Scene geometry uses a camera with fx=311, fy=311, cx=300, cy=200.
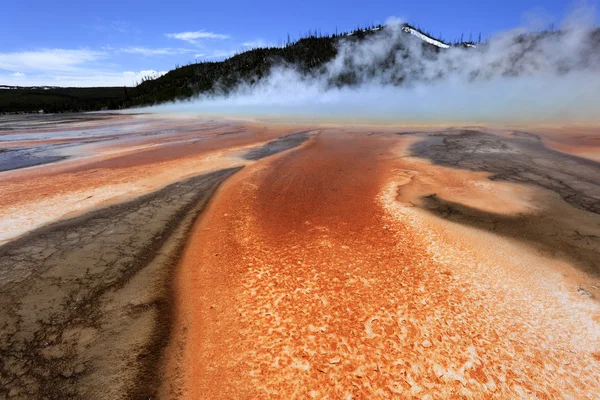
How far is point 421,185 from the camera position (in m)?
5.19

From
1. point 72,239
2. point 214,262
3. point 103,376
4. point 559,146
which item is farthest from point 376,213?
point 559,146

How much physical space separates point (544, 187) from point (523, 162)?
191cm

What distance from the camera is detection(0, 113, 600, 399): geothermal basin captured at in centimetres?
183

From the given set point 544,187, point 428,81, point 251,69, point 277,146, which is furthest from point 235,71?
point 544,187

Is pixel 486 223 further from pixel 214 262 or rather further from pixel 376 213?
pixel 214 262

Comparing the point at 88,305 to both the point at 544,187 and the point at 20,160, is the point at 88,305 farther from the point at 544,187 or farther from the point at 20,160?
the point at 20,160

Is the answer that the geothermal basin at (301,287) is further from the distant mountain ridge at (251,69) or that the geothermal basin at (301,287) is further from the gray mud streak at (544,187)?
the distant mountain ridge at (251,69)

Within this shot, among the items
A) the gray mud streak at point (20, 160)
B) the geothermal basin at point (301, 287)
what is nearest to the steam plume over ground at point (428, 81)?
the gray mud streak at point (20, 160)

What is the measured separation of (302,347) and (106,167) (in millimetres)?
6337

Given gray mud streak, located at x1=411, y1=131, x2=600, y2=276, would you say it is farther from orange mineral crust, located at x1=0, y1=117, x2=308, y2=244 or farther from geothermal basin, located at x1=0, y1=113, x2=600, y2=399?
orange mineral crust, located at x1=0, y1=117, x2=308, y2=244

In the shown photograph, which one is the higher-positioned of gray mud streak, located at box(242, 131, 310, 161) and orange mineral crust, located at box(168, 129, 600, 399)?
gray mud streak, located at box(242, 131, 310, 161)

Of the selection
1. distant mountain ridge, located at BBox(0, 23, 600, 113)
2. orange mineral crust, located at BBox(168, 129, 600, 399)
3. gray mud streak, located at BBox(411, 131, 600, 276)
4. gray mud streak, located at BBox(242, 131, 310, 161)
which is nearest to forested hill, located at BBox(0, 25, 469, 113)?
distant mountain ridge, located at BBox(0, 23, 600, 113)

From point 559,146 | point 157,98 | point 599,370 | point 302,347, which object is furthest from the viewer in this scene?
point 157,98

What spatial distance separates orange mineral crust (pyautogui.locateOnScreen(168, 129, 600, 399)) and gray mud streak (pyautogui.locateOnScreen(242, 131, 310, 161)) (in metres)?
3.75
